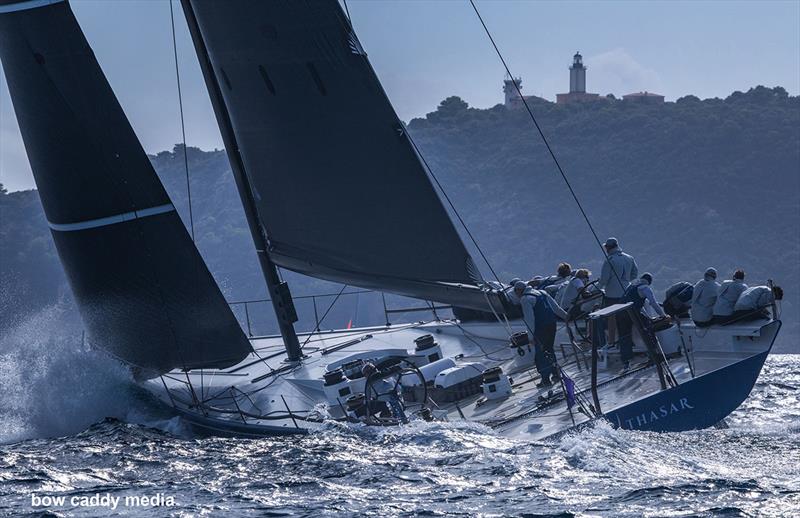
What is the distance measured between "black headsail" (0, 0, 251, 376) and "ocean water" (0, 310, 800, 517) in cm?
102

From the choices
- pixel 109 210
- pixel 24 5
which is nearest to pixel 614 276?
pixel 109 210

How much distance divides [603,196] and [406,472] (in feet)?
310

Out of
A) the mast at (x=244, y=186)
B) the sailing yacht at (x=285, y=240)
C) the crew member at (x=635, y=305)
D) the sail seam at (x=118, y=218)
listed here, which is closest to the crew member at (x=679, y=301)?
the sailing yacht at (x=285, y=240)

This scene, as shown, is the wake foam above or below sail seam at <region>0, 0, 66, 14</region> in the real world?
below

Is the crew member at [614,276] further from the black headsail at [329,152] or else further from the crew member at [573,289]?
the black headsail at [329,152]

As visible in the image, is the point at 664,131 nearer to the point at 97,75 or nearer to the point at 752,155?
the point at 752,155

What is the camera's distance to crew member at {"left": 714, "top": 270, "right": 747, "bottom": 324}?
467 inches

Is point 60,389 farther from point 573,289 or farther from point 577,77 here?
point 577,77

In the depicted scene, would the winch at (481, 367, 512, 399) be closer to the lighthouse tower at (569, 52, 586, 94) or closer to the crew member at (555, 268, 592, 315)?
the crew member at (555, 268, 592, 315)

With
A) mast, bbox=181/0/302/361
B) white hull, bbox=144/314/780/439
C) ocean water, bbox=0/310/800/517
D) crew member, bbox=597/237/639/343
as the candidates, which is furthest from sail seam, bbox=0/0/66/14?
A: crew member, bbox=597/237/639/343

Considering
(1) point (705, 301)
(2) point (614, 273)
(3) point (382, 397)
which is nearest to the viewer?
(3) point (382, 397)

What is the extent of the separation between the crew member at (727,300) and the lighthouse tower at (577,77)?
7901cm

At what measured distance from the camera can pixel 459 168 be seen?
11600cm

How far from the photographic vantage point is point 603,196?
102m
